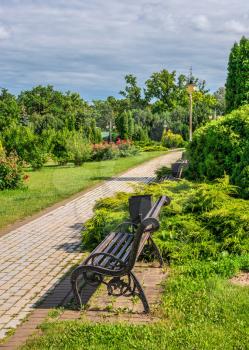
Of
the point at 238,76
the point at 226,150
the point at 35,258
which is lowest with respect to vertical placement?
the point at 35,258

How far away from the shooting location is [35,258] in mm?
6836

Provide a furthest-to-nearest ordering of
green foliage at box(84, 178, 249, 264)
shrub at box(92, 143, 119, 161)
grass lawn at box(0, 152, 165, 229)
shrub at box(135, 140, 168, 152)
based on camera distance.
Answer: shrub at box(135, 140, 168, 152) → shrub at box(92, 143, 119, 161) → grass lawn at box(0, 152, 165, 229) → green foliage at box(84, 178, 249, 264)

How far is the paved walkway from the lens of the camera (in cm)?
500

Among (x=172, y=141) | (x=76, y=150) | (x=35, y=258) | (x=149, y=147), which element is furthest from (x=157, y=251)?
(x=172, y=141)

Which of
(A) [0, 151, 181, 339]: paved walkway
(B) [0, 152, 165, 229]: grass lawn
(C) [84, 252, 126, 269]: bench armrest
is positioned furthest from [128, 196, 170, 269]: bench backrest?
(B) [0, 152, 165, 229]: grass lawn

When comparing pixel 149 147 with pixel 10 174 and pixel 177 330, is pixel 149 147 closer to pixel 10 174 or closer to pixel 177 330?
pixel 10 174

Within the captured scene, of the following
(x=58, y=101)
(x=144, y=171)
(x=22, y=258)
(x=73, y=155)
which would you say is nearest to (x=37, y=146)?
(x=73, y=155)

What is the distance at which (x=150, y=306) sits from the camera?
4629 mm

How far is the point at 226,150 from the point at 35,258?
3849mm

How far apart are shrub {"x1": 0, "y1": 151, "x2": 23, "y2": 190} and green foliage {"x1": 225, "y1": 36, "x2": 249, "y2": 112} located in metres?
6.86

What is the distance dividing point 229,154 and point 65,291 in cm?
440

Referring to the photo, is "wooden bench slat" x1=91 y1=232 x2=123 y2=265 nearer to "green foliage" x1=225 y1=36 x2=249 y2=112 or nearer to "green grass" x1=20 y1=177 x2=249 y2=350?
"green grass" x1=20 y1=177 x2=249 y2=350

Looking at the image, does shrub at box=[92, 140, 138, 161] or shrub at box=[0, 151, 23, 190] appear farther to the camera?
shrub at box=[92, 140, 138, 161]

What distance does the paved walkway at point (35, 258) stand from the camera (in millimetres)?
4996
